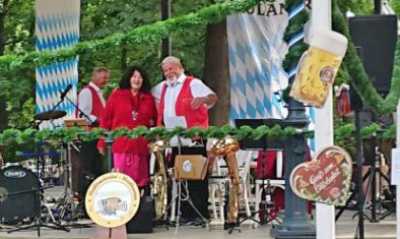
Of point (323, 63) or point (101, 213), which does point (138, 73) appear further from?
point (323, 63)

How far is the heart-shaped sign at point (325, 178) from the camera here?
6.62 metres

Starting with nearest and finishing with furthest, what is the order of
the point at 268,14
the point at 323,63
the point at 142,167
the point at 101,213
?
1. the point at 323,63
2. the point at 101,213
3. the point at 142,167
4. the point at 268,14

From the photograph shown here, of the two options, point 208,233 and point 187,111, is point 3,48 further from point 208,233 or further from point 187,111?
point 208,233

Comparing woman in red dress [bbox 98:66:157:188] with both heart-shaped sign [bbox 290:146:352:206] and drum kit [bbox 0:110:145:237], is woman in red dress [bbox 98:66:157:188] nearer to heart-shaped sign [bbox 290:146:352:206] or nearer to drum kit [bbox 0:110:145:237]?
drum kit [bbox 0:110:145:237]

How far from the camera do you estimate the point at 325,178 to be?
6.66 m

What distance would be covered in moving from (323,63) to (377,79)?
4.13 ft

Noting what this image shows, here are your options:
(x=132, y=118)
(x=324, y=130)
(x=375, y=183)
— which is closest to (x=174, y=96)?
(x=132, y=118)

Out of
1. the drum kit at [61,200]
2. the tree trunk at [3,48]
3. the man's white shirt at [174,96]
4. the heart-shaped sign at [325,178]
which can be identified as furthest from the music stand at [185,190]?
the tree trunk at [3,48]

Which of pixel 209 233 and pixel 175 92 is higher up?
pixel 175 92

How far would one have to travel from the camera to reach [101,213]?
24.8ft

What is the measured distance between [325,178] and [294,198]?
2292mm

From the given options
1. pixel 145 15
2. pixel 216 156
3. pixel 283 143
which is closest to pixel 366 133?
pixel 283 143

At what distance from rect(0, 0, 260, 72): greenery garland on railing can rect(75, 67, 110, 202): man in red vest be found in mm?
2395

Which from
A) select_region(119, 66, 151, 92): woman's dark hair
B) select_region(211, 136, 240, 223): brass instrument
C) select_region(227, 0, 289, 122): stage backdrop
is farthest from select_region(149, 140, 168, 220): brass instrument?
select_region(227, 0, 289, 122): stage backdrop
